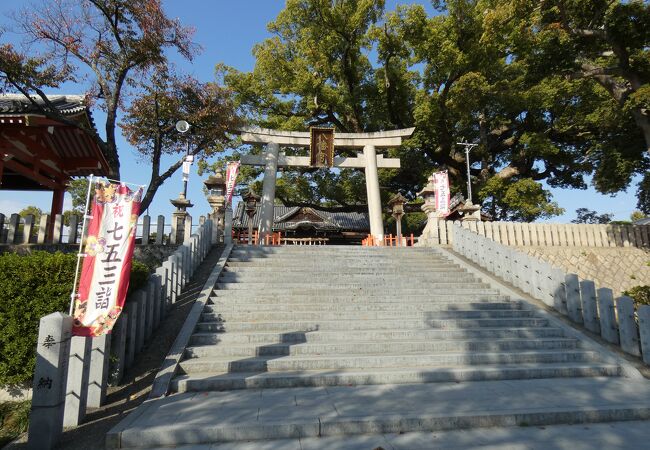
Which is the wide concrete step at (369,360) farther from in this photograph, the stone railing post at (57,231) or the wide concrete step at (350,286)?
the stone railing post at (57,231)

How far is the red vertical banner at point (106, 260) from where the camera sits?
3.75 metres

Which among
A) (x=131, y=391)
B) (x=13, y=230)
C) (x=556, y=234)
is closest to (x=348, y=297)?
(x=131, y=391)

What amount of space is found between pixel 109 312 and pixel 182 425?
1.45m

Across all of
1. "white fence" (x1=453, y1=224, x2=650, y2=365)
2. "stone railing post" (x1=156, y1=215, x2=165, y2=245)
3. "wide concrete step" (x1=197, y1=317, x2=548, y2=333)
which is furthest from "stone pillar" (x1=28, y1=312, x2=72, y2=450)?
"white fence" (x1=453, y1=224, x2=650, y2=365)

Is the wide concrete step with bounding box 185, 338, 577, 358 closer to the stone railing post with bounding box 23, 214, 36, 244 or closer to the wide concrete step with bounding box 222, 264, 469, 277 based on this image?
the wide concrete step with bounding box 222, 264, 469, 277

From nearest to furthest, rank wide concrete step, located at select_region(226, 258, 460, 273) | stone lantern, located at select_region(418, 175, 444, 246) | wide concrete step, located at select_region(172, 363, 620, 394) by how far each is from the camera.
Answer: wide concrete step, located at select_region(172, 363, 620, 394), wide concrete step, located at select_region(226, 258, 460, 273), stone lantern, located at select_region(418, 175, 444, 246)

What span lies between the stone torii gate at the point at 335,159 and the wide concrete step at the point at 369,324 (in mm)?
9327

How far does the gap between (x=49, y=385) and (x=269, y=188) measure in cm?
1290

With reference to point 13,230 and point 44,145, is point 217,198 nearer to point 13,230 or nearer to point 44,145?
point 13,230

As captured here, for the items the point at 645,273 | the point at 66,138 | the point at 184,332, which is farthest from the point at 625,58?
the point at 66,138

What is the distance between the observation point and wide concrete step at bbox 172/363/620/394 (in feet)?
14.1

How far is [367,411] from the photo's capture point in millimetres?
3508

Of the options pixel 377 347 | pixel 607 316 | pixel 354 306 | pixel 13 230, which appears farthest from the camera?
pixel 13 230

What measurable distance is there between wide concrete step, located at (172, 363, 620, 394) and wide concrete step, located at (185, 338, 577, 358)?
0.45 meters
